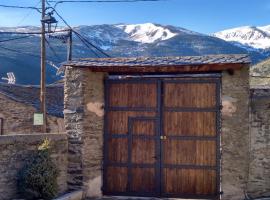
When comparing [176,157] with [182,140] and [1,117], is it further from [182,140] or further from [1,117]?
[1,117]

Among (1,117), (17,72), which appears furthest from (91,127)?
(17,72)

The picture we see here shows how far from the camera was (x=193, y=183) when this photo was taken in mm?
10633

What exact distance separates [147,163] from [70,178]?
5.82 feet

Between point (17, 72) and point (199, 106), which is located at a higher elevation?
point (17, 72)

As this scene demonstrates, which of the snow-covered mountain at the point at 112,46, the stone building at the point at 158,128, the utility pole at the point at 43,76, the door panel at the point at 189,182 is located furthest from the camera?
the snow-covered mountain at the point at 112,46

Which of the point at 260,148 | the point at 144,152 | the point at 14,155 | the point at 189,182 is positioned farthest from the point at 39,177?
the point at 260,148

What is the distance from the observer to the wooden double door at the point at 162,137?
10602 millimetres

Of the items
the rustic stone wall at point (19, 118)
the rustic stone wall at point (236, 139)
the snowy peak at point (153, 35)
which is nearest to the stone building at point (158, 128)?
the rustic stone wall at point (236, 139)

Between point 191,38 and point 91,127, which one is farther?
point 191,38

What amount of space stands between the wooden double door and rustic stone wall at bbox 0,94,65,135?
1148 cm

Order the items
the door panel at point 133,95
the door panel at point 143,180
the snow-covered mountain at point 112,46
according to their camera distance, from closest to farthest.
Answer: the door panel at point 143,180, the door panel at point 133,95, the snow-covered mountain at point 112,46

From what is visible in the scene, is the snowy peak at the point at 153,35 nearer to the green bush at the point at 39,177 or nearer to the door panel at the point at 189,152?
the door panel at the point at 189,152

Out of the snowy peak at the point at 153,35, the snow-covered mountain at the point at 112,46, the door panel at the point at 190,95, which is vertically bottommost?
the door panel at the point at 190,95

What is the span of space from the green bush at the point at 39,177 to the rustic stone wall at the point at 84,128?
0.79 metres
